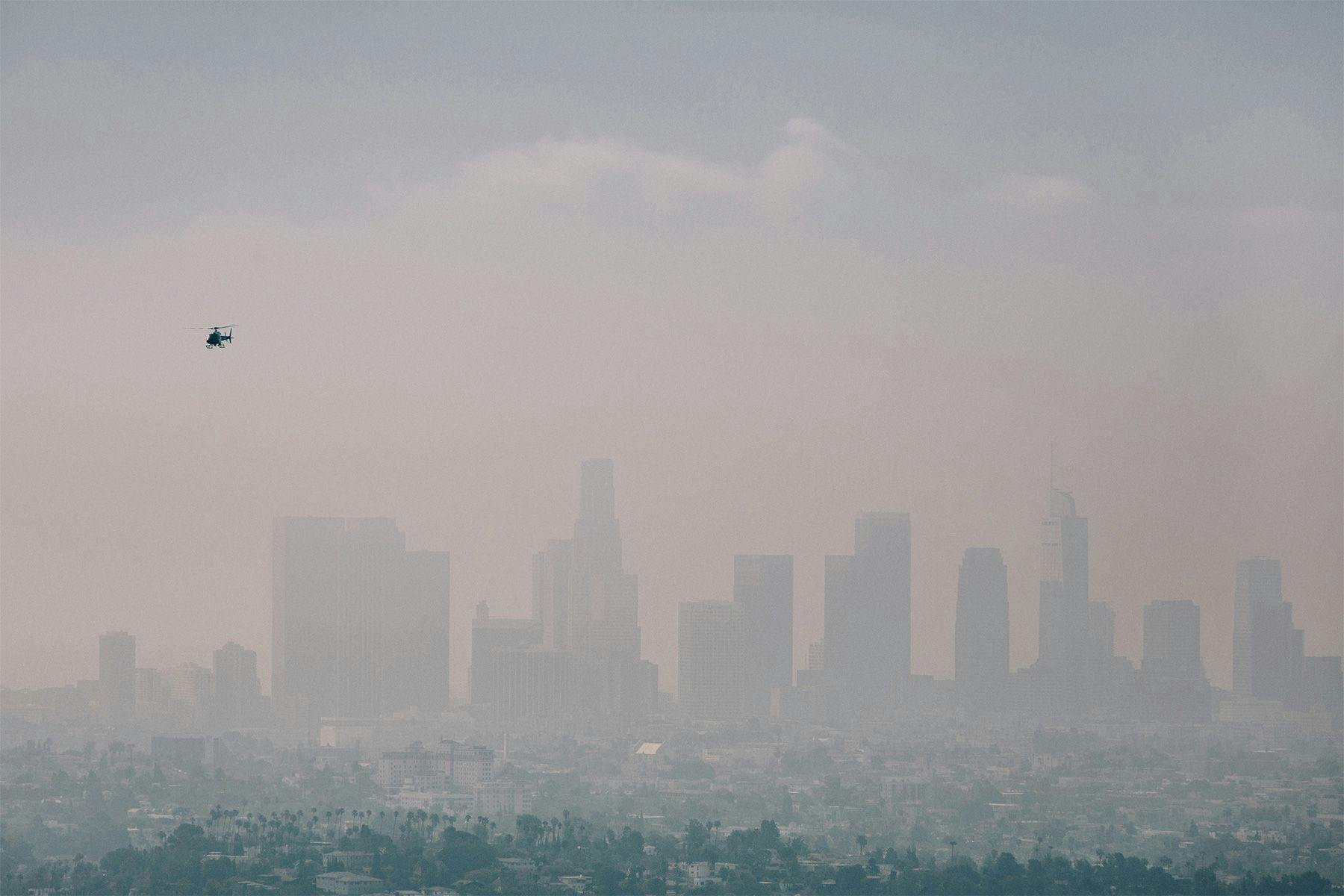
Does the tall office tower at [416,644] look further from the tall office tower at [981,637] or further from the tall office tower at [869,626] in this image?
the tall office tower at [981,637]

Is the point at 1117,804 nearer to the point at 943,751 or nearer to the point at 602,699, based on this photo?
the point at 943,751

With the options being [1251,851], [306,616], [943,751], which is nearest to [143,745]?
[306,616]

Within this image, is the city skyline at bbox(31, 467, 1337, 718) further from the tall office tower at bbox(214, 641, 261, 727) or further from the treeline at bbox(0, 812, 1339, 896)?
Answer: the treeline at bbox(0, 812, 1339, 896)

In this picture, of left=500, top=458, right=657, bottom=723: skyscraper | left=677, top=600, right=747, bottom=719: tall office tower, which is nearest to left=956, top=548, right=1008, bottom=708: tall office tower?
left=677, top=600, right=747, bottom=719: tall office tower

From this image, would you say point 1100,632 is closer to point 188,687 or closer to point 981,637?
point 981,637

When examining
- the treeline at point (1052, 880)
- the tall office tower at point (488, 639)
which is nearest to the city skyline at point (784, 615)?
the tall office tower at point (488, 639)
